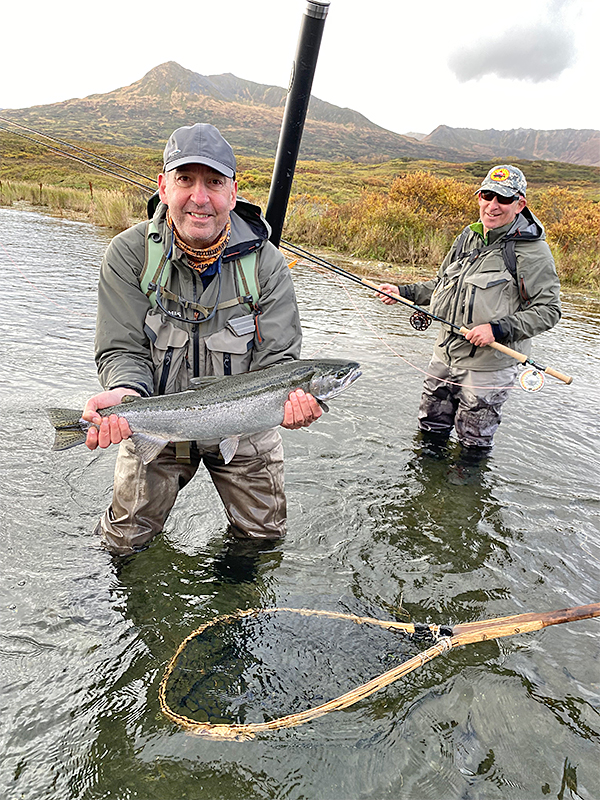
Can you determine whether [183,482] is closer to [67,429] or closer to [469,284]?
[67,429]

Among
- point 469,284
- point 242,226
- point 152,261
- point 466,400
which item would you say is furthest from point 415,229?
point 152,261

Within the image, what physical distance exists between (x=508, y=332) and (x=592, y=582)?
253 cm

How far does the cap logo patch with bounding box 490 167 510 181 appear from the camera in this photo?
17.5 ft

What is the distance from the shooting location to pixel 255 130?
7003 inches

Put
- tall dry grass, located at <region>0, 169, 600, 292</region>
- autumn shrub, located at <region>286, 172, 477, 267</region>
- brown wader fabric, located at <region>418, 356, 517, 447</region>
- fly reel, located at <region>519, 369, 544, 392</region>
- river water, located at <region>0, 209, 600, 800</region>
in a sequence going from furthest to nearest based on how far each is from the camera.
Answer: autumn shrub, located at <region>286, 172, 477, 267</region>, tall dry grass, located at <region>0, 169, 600, 292</region>, fly reel, located at <region>519, 369, 544, 392</region>, brown wader fabric, located at <region>418, 356, 517, 447</region>, river water, located at <region>0, 209, 600, 800</region>

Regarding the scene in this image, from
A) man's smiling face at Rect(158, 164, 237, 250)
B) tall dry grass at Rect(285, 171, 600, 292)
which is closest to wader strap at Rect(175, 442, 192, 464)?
man's smiling face at Rect(158, 164, 237, 250)

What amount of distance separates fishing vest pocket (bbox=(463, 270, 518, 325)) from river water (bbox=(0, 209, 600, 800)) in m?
1.87

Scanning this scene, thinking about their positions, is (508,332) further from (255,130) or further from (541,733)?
(255,130)

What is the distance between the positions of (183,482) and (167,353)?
1021mm

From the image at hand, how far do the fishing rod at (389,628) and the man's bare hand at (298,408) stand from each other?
4.36 ft

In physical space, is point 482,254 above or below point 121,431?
above

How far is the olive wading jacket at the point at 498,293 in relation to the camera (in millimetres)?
5309

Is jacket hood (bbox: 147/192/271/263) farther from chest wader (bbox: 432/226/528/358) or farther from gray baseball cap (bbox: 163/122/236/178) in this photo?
chest wader (bbox: 432/226/528/358)

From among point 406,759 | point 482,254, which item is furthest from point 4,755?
point 482,254
